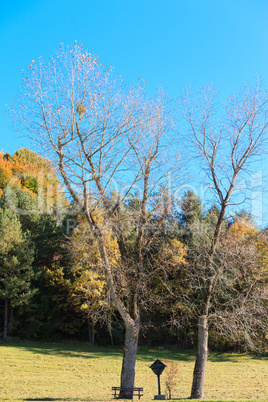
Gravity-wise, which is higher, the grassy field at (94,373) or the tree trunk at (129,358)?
the tree trunk at (129,358)

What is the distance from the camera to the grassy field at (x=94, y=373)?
38.4ft

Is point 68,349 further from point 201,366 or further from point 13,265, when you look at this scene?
point 201,366

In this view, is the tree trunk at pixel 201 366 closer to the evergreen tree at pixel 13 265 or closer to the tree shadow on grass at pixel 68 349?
the tree shadow on grass at pixel 68 349

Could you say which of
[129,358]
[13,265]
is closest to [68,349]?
[13,265]

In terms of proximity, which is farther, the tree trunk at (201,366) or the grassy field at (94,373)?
the grassy field at (94,373)

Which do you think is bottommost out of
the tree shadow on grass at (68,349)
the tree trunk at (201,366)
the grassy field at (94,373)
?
the tree shadow on grass at (68,349)

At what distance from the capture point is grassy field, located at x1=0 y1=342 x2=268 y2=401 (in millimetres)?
11697

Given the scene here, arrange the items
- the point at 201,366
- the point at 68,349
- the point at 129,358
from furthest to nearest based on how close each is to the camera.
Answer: the point at 68,349 < the point at 201,366 < the point at 129,358

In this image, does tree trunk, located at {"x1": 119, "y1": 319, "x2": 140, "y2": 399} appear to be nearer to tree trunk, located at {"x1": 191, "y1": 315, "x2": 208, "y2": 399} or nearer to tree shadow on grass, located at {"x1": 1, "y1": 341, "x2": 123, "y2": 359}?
tree trunk, located at {"x1": 191, "y1": 315, "x2": 208, "y2": 399}

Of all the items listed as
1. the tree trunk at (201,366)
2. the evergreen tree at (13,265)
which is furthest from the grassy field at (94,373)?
the evergreen tree at (13,265)

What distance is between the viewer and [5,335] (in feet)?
78.9

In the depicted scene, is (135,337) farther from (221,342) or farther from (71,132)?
(221,342)

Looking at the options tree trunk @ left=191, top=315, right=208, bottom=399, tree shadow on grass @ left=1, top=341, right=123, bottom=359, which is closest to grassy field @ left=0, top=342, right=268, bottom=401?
tree shadow on grass @ left=1, top=341, right=123, bottom=359

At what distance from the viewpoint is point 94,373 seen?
15953mm
